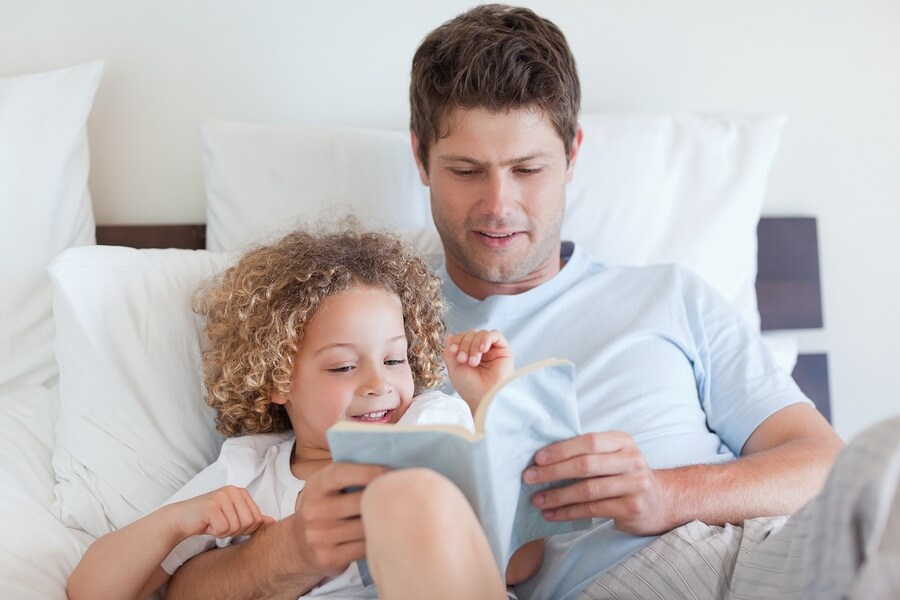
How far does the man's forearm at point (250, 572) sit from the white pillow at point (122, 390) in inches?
8.7

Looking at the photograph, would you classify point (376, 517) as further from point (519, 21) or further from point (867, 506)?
point (519, 21)

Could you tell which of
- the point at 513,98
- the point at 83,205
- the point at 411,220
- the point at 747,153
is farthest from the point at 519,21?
the point at 83,205

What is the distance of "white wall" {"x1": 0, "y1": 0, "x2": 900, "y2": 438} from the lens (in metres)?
1.98

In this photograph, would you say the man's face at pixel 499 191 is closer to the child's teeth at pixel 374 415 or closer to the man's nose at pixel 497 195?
the man's nose at pixel 497 195

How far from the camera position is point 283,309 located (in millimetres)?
1382

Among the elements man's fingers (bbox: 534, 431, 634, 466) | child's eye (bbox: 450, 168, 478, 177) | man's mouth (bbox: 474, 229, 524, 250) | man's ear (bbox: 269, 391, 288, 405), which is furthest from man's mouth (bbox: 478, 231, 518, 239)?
man's fingers (bbox: 534, 431, 634, 466)

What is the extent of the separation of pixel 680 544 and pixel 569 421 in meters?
0.30

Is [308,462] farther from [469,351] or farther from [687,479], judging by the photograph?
[687,479]

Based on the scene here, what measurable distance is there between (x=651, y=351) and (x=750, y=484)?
1.03ft

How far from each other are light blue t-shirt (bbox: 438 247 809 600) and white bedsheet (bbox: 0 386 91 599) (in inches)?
27.8

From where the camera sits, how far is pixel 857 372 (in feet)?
7.18

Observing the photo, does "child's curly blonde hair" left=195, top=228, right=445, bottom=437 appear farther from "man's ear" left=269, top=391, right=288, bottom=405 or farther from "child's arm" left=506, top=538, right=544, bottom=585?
"child's arm" left=506, top=538, right=544, bottom=585

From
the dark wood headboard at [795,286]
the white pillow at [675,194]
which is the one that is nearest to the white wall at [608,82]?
the dark wood headboard at [795,286]

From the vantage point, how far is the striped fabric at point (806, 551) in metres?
0.80
